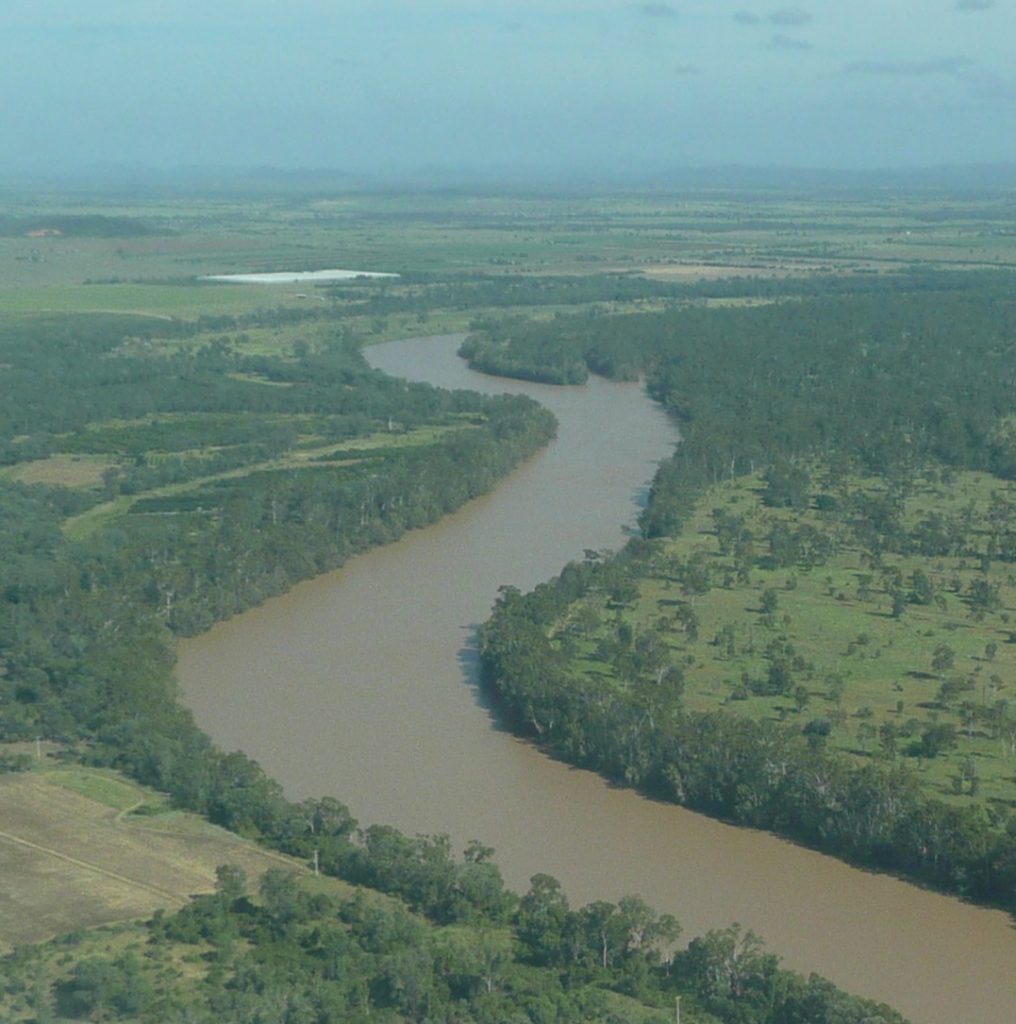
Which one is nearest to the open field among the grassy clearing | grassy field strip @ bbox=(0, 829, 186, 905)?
grassy field strip @ bbox=(0, 829, 186, 905)

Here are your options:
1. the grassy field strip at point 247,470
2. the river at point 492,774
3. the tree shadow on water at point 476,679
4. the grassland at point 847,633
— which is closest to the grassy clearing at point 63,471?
the grassy field strip at point 247,470

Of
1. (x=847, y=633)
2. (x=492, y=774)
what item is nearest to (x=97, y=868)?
(x=492, y=774)

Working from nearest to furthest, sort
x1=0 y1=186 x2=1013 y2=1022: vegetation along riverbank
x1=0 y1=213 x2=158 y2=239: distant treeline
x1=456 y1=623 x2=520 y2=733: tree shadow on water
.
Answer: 1. x1=0 y1=186 x2=1013 y2=1022: vegetation along riverbank
2. x1=456 y1=623 x2=520 y2=733: tree shadow on water
3. x1=0 y1=213 x2=158 y2=239: distant treeline

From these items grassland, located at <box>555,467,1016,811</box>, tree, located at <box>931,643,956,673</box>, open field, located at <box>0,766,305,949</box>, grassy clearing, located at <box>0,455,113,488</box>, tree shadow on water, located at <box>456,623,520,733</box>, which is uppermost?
tree, located at <box>931,643,956,673</box>

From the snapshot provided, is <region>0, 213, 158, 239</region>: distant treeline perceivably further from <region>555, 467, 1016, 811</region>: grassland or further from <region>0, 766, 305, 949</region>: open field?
<region>0, 766, 305, 949</region>: open field

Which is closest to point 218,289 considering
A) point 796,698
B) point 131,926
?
point 796,698

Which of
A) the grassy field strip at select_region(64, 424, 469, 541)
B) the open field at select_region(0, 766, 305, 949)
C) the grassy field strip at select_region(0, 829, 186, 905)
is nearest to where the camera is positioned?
the open field at select_region(0, 766, 305, 949)

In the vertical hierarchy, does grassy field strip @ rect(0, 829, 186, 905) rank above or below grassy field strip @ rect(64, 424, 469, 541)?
above
